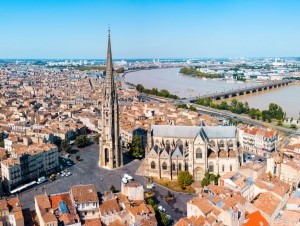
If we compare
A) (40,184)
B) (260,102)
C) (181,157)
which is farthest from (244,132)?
(260,102)

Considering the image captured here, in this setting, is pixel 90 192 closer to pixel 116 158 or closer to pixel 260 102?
pixel 116 158

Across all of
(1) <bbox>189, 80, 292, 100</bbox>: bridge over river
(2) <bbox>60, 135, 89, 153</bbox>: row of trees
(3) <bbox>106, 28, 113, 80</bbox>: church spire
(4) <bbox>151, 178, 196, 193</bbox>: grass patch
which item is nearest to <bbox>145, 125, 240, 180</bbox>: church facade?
(4) <bbox>151, 178, 196, 193</bbox>: grass patch

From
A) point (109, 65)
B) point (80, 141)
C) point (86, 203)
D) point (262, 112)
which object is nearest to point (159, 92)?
point (262, 112)

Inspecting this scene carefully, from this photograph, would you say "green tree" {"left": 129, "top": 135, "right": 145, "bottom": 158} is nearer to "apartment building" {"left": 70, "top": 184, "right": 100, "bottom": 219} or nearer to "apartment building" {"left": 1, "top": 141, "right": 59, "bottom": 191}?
"apartment building" {"left": 1, "top": 141, "right": 59, "bottom": 191}

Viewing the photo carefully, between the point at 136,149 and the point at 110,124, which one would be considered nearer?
the point at 110,124

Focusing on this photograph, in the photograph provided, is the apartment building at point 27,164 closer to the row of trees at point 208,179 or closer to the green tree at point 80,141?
the green tree at point 80,141

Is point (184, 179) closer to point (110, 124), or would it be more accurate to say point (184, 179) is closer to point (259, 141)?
point (110, 124)
